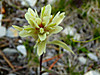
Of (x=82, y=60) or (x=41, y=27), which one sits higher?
(x=41, y=27)

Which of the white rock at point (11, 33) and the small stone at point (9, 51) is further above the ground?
the white rock at point (11, 33)

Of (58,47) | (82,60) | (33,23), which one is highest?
(33,23)

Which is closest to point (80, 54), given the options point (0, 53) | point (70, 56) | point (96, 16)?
point (70, 56)

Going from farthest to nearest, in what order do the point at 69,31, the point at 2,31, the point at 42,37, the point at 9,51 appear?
the point at 69,31
the point at 2,31
the point at 9,51
the point at 42,37

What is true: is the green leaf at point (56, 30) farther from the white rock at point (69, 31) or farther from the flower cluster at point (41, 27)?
the white rock at point (69, 31)

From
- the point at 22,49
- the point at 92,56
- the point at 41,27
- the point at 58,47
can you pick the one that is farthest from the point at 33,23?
the point at 92,56

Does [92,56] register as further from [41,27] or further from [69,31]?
[41,27]

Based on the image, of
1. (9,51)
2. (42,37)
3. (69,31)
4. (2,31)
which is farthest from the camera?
(69,31)

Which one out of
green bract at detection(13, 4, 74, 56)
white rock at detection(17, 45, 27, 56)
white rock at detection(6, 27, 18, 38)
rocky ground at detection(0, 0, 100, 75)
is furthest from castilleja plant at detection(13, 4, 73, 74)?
white rock at detection(6, 27, 18, 38)

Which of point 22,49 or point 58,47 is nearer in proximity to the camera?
point 22,49

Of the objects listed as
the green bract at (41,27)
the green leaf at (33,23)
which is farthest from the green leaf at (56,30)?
the green leaf at (33,23)

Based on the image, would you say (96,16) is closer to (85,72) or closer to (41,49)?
(85,72)
